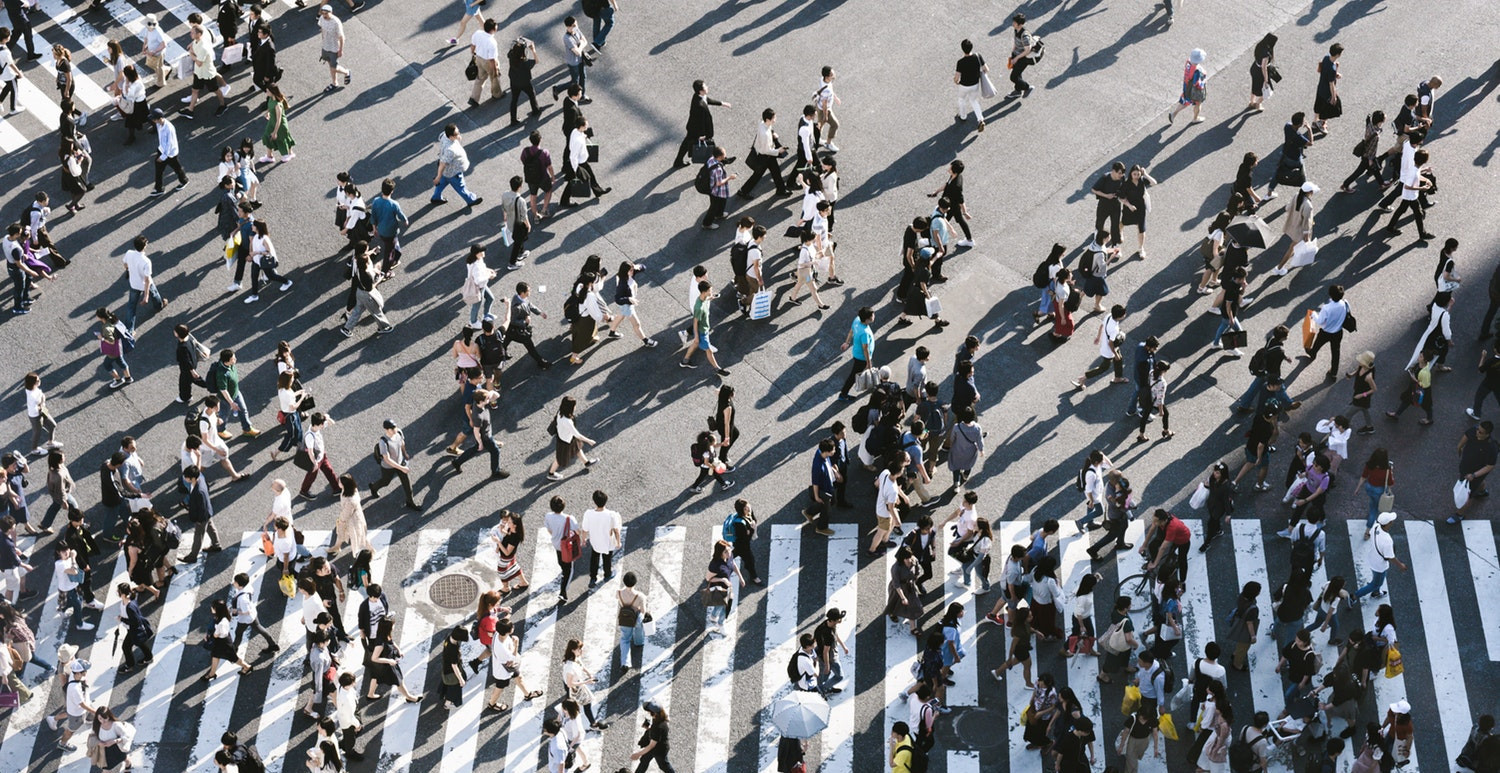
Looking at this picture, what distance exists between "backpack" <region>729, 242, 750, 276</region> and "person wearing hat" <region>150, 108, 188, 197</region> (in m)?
10.4

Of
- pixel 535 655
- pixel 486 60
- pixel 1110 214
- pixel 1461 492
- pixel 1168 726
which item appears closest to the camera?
pixel 1168 726

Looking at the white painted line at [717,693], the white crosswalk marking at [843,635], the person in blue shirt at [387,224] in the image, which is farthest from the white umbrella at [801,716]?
the person in blue shirt at [387,224]

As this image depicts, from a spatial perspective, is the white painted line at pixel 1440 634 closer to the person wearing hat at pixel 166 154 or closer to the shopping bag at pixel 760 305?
the shopping bag at pixel 760 305

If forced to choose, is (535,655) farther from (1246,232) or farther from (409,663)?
(1246,232)

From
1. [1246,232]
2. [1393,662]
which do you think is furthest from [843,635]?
[1246,232]

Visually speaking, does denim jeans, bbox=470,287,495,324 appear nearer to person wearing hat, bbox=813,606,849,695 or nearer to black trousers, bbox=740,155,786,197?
black trousers, bbox=740,155,786,197

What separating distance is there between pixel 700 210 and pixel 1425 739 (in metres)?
14.9

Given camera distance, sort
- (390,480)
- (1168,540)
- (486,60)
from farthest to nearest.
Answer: (486,60) < (390,480) < (1168,540)

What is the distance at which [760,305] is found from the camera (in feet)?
94.6

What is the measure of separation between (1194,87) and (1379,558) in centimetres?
1102

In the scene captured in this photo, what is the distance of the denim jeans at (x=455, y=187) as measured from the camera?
3114 cm

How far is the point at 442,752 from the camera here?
2312cm

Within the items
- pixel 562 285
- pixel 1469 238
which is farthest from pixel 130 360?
pixel 1469 238

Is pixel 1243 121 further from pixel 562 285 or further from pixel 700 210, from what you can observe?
pixel 562 285
